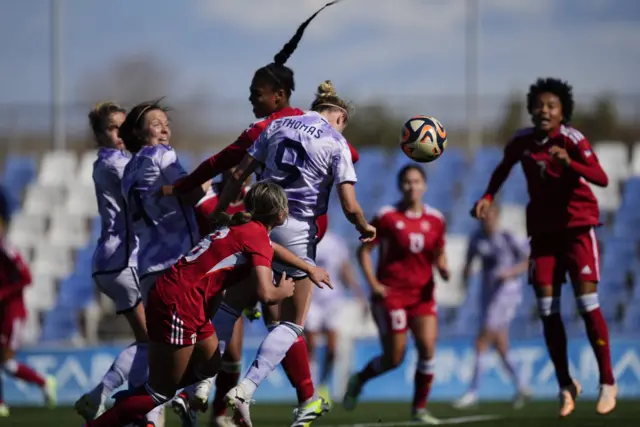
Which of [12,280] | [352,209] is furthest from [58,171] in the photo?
[352,209]

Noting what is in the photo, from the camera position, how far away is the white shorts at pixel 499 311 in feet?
50.3

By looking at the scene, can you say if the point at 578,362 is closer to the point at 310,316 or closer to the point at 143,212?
the point at 310,316

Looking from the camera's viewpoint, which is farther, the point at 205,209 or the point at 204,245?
the point at 205,209

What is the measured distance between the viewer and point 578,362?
629 inches

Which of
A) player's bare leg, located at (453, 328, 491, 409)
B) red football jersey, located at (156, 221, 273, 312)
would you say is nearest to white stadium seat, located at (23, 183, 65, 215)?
player's bare leg, located at (453, 328, 491, 409)

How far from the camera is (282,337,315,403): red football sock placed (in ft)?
26.1

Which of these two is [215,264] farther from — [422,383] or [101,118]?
[422,383]

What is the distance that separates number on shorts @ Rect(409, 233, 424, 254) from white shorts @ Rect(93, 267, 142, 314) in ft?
11.8

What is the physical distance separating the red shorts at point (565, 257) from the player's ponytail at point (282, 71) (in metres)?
2.49

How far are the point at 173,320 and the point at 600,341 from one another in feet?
12.3

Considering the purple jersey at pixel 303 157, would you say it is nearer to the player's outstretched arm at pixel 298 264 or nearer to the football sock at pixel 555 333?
the player's outstretched arm at pixel 298 264

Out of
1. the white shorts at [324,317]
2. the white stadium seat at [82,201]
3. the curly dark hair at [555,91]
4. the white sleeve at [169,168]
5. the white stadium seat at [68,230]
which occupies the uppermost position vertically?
the curly dark hair at [555,91]

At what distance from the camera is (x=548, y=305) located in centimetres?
923

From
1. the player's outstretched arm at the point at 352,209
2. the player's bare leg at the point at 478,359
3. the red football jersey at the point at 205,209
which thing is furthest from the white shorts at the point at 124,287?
the player's bare leg at the point at 478,359
